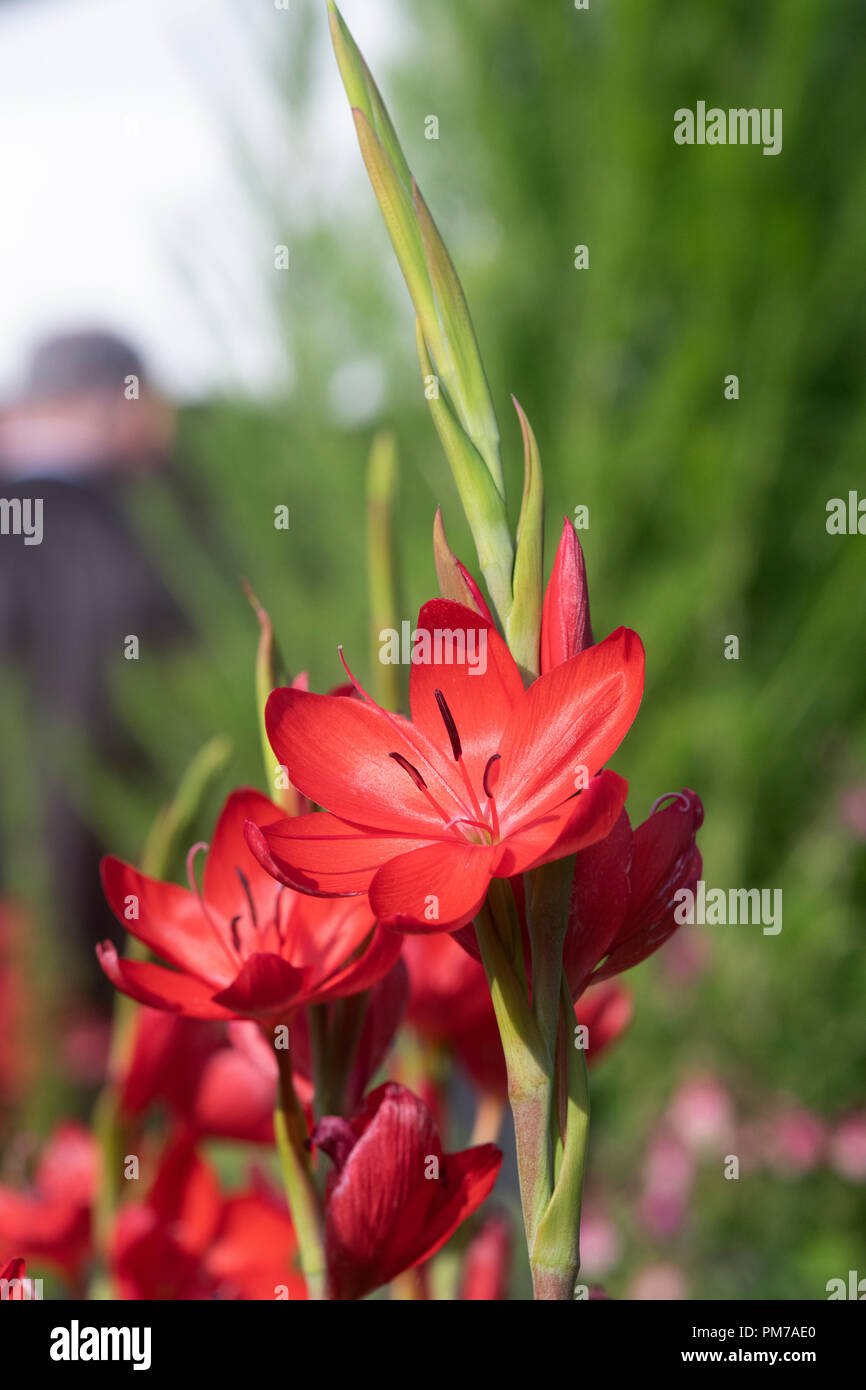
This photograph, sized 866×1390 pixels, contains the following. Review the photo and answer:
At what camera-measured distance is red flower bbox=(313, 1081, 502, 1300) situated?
165 millimetres

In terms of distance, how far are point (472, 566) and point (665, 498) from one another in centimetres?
38

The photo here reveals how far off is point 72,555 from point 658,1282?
107 cm

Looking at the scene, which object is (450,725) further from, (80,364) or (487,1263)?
(80,364)

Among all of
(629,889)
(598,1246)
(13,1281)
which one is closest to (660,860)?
(629,889)

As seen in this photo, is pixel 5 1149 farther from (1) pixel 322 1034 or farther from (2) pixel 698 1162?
(2) pixel 698 1162

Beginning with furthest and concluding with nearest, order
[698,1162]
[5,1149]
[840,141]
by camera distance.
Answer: [840,141], [698,1162], [5,1149]

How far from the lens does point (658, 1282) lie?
0.95m

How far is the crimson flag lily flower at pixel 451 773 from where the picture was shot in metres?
0.14

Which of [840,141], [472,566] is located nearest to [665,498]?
[472,566]

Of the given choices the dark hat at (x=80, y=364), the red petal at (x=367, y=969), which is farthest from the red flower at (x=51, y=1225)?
the dark hat at (x=80, y=364)

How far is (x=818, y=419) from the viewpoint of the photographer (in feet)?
4.84

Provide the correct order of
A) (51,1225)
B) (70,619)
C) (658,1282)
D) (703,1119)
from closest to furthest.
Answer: (51,1225) < (658,1282) < (703,1119) < (70,619)

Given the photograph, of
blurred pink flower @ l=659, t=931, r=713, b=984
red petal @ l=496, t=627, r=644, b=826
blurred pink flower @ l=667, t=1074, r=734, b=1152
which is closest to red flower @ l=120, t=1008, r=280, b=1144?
red petal @ l=496, t=627, r=644, b=826

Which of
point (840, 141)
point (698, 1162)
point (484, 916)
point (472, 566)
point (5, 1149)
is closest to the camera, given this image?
point (484, 916)
